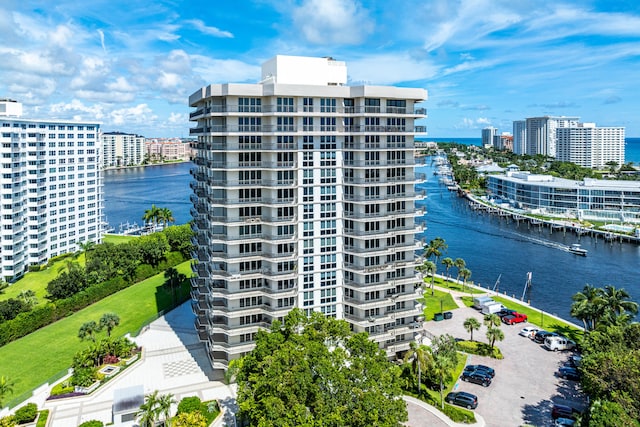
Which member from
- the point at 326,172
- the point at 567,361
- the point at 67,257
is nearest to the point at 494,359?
the point at 567,361

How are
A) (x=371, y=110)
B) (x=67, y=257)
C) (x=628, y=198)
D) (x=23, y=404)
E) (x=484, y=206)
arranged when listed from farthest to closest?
(x=484, y=206), (x=628, y=198), (x=67, y=257), (x=371, y=110), (x=23, y=404)

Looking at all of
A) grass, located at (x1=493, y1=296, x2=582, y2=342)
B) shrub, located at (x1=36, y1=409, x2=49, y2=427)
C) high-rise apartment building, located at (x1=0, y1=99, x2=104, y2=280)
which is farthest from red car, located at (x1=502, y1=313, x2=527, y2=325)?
high-rise apartment building, located at (x1=0, y1=99, x2=104, y2=280)

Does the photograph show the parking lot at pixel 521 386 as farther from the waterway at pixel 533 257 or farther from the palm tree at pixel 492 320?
the waterway at pixel 533 257

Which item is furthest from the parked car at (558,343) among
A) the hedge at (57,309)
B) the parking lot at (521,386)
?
the hedge at (57,309)

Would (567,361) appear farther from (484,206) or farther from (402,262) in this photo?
(484,206)

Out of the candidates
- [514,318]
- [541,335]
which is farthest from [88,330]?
[541,335]

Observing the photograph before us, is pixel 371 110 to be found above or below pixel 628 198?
above
